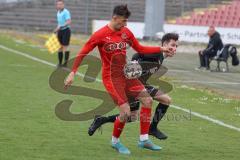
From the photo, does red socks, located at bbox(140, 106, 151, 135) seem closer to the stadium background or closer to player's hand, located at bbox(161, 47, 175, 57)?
the stadium background

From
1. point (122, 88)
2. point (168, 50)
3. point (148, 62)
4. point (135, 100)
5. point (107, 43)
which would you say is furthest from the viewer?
point (148, 62)

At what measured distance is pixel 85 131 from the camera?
11.2m

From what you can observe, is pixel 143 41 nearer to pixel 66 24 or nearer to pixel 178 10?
pixel 178 10

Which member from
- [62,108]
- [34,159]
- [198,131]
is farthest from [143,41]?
[34,159]

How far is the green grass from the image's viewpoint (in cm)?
932

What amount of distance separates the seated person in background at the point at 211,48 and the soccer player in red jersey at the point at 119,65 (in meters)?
16.5

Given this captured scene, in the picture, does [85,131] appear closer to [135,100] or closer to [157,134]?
[157,134]

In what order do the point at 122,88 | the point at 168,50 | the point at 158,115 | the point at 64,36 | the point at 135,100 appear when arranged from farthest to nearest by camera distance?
1. the point at 64,36
2. the point at 158,115
3. the point at 135,100
4. the point at 122,88
5. the point at 168,50

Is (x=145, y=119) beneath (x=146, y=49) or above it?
beneath

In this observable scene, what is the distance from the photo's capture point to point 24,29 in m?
49.8

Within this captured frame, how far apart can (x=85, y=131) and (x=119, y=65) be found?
201 centimetres

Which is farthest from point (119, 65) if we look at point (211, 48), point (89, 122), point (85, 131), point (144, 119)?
point (211, 48)

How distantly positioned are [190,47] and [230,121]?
87.3 feet

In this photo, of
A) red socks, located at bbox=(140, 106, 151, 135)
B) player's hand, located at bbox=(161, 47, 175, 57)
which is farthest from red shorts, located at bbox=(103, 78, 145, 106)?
player's hand, located at bbox=(161, 47, 175, 57)
